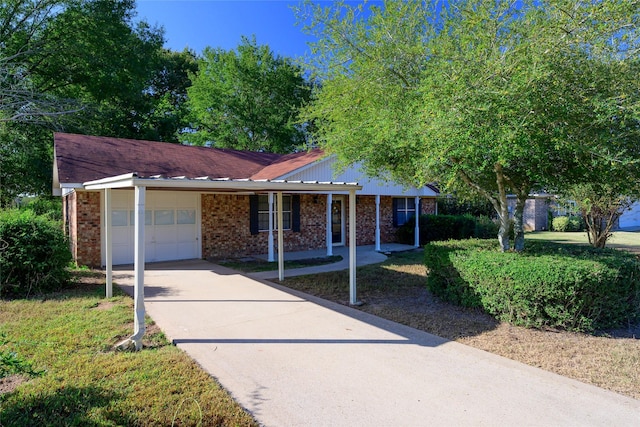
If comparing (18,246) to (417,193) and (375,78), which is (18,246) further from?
(417,193)

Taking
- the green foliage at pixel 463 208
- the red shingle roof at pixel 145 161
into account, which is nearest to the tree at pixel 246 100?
the red shingle roof at pixel 145 161

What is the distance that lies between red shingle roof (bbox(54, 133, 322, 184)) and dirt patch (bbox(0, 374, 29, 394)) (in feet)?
23.9

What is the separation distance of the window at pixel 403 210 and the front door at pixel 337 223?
2992 mm

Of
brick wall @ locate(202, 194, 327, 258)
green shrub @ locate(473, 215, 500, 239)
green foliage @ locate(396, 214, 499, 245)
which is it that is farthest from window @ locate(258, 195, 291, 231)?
green shrub @ locate(473, 215, 500, 239)

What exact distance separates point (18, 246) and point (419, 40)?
860 centimetres

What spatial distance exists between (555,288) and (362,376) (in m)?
3.00

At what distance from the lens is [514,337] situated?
5.18 metres

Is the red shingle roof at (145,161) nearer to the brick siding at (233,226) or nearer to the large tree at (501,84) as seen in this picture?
the brick siding at (233,226)

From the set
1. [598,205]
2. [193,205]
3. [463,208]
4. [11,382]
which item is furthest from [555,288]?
[463,208]

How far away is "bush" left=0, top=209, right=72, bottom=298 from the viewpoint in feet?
24.3

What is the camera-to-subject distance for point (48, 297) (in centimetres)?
732

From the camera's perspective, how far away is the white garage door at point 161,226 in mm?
11203

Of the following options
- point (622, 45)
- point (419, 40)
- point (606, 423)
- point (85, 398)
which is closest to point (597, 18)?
point (622, 45)

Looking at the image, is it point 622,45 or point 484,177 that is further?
point 484,177
